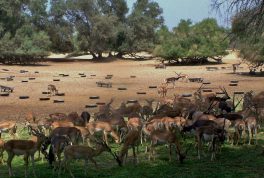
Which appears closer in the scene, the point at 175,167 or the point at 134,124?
the point at 175,167

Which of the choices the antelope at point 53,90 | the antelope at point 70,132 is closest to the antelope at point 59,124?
the antelope at point 70,132

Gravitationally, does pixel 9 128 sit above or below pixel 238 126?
below

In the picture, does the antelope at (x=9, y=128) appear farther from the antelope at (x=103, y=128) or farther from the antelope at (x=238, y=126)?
the antelope at (x=238, y=126)

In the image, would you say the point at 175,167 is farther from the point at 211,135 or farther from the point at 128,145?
the point at 211,135

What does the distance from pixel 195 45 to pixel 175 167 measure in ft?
170

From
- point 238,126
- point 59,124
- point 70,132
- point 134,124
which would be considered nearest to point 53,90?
point 59,124

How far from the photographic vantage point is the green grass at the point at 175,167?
12.1 m

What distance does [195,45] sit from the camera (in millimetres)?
63594

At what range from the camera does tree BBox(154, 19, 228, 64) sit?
63.2 meters

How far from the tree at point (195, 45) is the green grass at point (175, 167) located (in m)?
48.3

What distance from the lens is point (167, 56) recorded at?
6469 cm

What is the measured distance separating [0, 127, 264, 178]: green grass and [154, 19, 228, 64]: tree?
48.3 metres

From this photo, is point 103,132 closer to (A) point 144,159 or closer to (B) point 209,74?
(A) point 144,159

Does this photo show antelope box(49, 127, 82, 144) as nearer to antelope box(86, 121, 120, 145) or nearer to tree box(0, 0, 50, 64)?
antelope box(86, 121, 120, 145)
